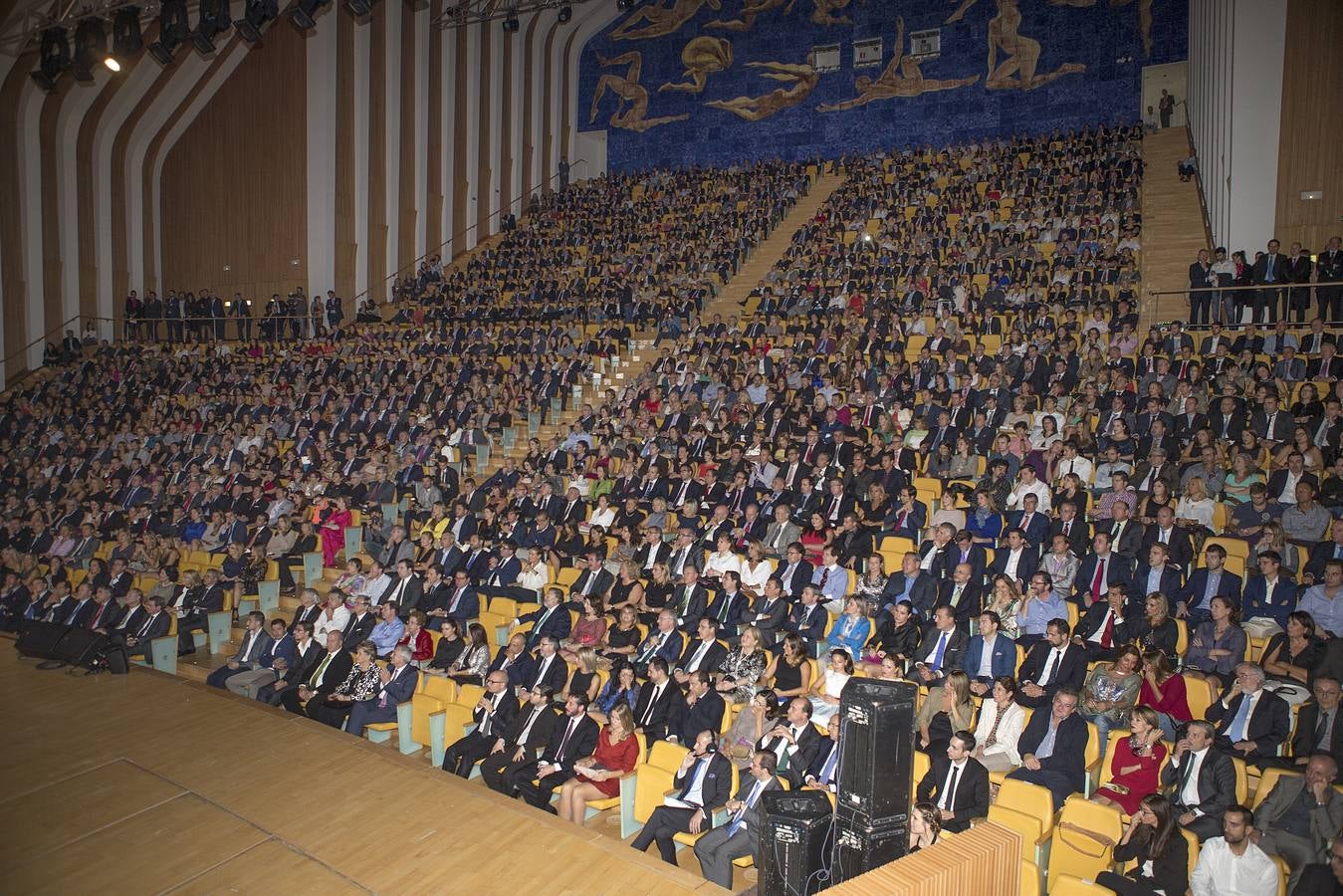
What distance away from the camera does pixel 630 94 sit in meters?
26.3

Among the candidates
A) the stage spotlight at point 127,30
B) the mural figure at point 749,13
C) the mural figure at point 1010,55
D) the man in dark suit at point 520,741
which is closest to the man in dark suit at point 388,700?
the man in dark suit at point 520,741

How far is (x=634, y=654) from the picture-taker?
23.8 feet

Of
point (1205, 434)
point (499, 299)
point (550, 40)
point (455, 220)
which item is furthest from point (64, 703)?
point (550, 40)

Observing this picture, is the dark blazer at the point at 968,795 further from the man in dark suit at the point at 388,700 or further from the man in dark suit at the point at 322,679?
the man in dark suit at the point at 322,679

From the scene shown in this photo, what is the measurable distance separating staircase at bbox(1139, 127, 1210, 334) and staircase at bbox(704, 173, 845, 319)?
6054 millimetres

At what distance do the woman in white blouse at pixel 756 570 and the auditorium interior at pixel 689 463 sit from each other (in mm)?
48

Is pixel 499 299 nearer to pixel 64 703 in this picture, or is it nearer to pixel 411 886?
pixel 64 703

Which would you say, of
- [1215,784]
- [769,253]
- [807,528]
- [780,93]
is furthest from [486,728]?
[780,93]

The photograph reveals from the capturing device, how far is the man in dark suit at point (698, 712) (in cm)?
594

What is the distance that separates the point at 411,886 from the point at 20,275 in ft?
67.3

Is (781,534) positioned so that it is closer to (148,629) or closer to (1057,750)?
(1057,750)

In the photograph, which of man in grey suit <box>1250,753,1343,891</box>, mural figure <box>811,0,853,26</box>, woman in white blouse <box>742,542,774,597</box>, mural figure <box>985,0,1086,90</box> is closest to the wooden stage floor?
woman in white blouse <box>742,542,774,597</box>

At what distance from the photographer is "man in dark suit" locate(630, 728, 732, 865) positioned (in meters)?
5.16

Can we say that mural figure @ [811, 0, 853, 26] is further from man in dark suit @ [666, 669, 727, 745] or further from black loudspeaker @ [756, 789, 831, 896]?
black loudspeaker @ [756, 789, 831, 896]
